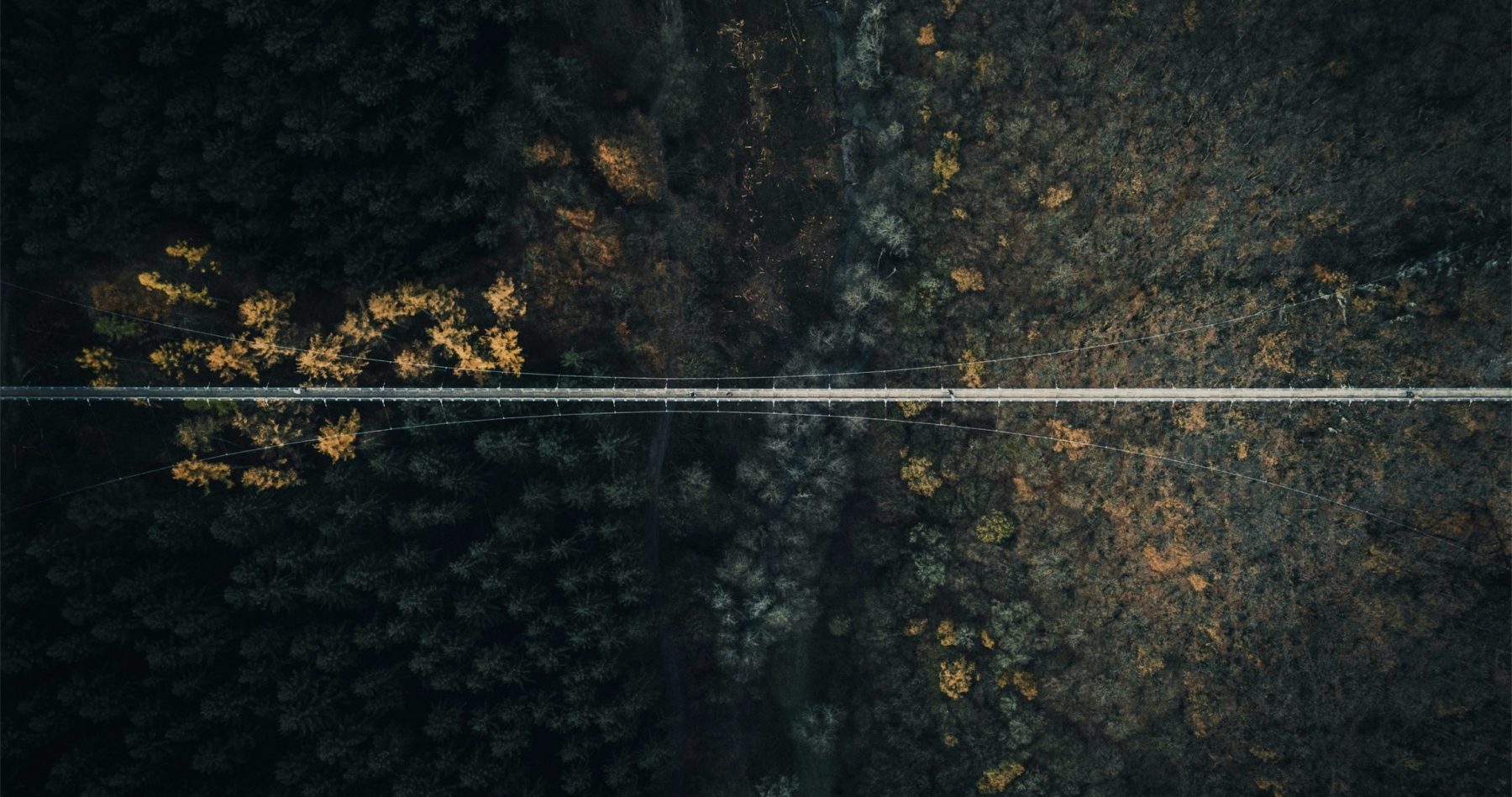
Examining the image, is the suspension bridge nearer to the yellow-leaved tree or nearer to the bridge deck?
the bridge deck

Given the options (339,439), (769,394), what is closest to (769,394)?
(769,394)

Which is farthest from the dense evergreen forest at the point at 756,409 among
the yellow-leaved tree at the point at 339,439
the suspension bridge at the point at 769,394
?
the suspension bridge at the point at 769,394

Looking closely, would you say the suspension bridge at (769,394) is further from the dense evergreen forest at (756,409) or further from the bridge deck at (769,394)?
the dense evergreen forest at (756,409)

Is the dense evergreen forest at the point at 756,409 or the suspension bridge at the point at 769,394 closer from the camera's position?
the dense evergreen forest at the point at 756,409

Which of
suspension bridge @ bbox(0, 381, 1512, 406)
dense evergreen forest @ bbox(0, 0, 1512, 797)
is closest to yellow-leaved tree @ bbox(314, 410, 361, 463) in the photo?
dense evergreen forest @ bbox(0, 0, 1512, 797)

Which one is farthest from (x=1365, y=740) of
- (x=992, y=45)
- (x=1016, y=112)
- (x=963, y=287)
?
(x=992, y=45)
